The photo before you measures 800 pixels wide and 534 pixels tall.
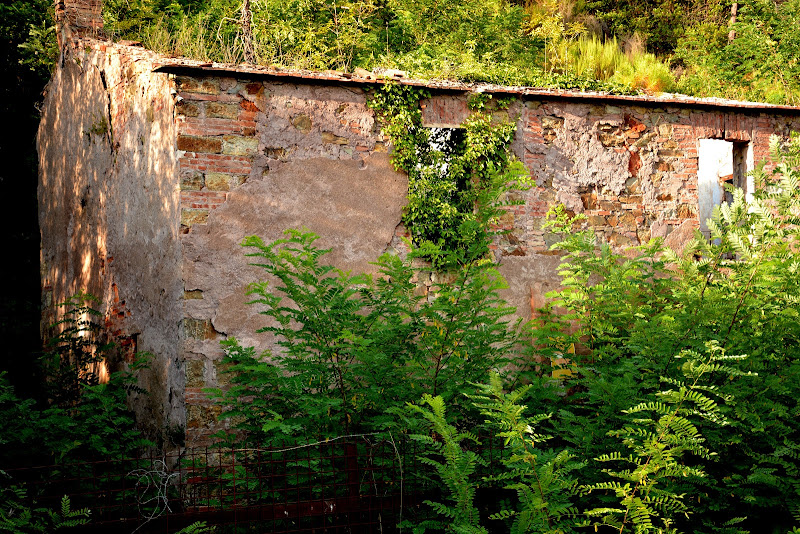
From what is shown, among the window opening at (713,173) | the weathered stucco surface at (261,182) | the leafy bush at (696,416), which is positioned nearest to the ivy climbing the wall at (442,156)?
the weathered stucco surface at (261,182)

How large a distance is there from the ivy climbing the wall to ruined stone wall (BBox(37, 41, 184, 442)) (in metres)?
2.30

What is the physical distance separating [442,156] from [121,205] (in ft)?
12.3

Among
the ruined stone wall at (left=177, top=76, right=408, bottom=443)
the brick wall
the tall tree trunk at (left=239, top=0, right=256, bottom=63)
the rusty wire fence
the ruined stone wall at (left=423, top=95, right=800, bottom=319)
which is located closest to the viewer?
the rusty wire fence

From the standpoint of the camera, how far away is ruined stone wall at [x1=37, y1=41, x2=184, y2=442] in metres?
7.22

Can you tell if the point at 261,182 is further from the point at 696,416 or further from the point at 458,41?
the point at 458,41

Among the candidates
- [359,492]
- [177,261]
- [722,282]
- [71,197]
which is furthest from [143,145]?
[722,282]

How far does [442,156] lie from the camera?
26.5ft

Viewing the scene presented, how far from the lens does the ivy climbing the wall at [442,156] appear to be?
7801mm

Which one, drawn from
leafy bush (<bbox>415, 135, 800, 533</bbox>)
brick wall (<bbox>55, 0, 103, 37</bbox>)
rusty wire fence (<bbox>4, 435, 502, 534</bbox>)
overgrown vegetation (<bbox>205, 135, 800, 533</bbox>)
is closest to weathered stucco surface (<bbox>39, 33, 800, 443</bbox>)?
brick wall (<bbox>55, 0, 103, 37</bbox>)

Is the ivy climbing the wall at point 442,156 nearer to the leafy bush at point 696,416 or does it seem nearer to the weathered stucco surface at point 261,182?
the weathered stucco surface at point 261,182

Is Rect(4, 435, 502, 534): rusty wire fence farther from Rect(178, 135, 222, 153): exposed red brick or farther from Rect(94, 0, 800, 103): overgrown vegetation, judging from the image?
Rect(94, 0, 800, 103): overgrown vegetation

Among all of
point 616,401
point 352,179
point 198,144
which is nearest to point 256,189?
point 198,144

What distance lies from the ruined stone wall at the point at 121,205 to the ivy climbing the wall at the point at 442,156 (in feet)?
7.55

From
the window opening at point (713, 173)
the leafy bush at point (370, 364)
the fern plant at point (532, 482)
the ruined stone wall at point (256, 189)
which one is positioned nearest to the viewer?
the fern plant at point (532, 482)
